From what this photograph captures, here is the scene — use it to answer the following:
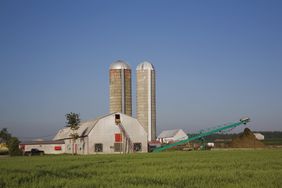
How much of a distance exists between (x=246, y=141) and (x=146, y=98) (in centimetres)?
1688

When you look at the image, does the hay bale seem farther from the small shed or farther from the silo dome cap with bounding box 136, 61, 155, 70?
the small shed

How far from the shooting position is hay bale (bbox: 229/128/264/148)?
68438mm

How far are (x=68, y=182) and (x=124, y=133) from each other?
1710 inches

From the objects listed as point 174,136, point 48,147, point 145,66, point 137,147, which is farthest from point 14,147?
point 174,136

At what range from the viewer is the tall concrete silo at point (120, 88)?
230 feet

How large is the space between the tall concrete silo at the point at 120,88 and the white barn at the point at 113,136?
442 inches

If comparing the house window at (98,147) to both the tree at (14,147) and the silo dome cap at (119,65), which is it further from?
the silo dome cap at (119,65)

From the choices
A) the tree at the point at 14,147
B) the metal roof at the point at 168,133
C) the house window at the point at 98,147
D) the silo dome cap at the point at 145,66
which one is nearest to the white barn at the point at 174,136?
the metal roof at the point at 168,133

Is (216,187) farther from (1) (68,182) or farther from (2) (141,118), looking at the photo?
(2) (141,118)

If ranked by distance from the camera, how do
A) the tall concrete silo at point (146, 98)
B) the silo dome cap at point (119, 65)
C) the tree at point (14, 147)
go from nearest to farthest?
the tree at point (14, 147)
the silo dome cap at point (119, 65)
the tall concrete silo at point (146, 98)

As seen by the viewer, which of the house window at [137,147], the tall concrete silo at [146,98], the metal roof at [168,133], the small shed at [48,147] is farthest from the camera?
the metal roof at [168,133]

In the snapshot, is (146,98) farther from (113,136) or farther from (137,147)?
(113,136)

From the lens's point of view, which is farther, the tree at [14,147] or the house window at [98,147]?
the house window at [98,147]

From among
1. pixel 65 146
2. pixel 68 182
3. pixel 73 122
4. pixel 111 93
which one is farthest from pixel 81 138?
pixel 68 182
